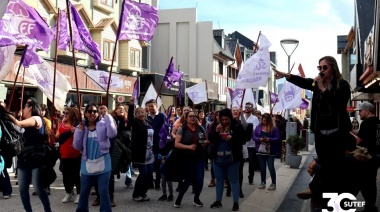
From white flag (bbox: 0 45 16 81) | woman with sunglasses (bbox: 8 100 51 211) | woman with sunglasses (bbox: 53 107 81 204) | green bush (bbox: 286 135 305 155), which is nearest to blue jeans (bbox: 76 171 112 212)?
woman with sunglasses (bbox: 8 100 51 211)

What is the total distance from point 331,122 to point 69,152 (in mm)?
5219

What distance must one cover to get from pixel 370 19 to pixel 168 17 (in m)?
25.3

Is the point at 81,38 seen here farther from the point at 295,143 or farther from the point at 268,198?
the point at 295,143

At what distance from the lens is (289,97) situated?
15.3m

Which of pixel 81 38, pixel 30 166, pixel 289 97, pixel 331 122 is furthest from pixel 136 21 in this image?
pixel 289 97

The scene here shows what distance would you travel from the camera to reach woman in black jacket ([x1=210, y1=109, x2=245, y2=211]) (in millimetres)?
7707

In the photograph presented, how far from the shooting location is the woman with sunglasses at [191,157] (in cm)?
785

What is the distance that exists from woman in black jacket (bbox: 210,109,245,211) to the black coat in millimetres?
1300

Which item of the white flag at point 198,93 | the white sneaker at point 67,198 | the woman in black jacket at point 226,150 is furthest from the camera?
the white flag at point 198,93

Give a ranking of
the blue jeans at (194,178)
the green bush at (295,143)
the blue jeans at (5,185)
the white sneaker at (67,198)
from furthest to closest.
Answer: the green bush at (295,143) < the blue jeans at (5,185) < the white sneaker at (67,198) < the blue jeans at (194,178)

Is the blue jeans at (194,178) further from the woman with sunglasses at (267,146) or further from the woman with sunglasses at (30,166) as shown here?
the woman with sunglasses at (30,166)

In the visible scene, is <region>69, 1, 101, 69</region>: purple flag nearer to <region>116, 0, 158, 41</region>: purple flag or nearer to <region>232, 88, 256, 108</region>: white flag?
<region>116, 0, 158, 41</region>: purple flag

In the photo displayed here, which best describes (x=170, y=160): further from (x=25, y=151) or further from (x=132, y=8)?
(x=132, y=8)

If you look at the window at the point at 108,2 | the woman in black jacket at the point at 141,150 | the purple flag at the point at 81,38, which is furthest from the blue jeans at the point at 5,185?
the window at the point at 108,2
